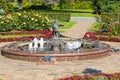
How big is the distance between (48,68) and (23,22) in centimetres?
1125

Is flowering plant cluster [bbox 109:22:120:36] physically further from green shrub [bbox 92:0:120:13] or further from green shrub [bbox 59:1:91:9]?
green shrub [bbox 59:1:91:9]

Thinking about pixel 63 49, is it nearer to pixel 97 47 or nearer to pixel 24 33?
pixel 97 47

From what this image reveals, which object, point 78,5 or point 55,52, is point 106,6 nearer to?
point 78,5

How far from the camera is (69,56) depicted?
13.3 meters

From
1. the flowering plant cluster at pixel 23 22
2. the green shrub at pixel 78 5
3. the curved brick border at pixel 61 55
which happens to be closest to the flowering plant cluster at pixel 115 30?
the flowering plant cluster at pixel 23 22

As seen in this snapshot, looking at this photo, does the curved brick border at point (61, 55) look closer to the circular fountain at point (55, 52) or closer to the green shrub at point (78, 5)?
the circular fountain at point (55, 52)

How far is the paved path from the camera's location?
1106 cm

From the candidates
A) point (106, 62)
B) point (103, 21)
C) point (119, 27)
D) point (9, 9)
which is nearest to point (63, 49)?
point (106, 62)

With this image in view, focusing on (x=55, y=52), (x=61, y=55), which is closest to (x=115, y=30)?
(x=55, y=52)

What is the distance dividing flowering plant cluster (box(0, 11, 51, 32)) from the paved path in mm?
9033

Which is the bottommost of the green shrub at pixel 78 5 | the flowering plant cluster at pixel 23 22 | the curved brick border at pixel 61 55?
the green shrub at pixel 78 5

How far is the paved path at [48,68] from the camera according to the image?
36.3 ft

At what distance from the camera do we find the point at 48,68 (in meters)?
12.2

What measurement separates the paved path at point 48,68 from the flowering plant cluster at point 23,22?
9.03m
